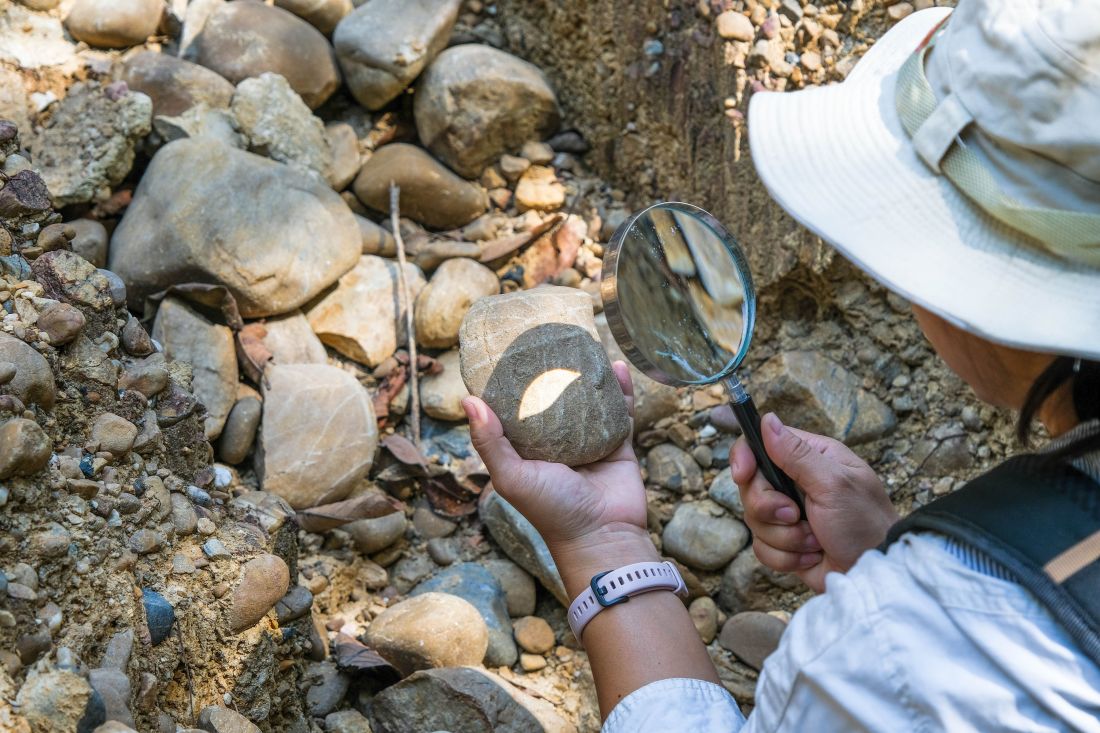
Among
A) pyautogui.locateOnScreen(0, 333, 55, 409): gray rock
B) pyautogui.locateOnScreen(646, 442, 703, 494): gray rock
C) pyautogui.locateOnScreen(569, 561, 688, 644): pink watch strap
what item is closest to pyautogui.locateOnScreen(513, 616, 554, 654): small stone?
pyautogui.locateOnScreen(646, 442, 703, 494): gray rock

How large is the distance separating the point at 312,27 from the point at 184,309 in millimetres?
1439

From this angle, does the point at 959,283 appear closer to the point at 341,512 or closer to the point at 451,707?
the point at 451,707

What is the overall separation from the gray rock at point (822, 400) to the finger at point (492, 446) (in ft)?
4.75

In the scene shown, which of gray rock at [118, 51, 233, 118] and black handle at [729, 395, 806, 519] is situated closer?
black handle at [729, 395, 806, 519]

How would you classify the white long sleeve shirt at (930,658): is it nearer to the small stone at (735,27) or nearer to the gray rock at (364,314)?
the small stone at (735,27)

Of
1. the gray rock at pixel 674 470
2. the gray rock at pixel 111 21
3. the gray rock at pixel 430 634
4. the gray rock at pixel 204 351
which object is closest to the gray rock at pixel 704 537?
the gray rock at pixel 674 470

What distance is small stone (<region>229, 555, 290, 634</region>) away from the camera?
2.05 meters

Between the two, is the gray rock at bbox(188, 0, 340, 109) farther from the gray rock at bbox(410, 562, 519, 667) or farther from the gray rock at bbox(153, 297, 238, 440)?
Answer: the gray rock at bbox(410, 562, 519, 667)

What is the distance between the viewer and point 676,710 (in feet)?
4.66

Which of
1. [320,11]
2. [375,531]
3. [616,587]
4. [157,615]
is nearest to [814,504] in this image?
[616,587]

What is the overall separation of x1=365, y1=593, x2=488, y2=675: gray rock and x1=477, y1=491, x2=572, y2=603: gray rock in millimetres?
323

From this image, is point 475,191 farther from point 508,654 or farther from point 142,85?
point 508,654

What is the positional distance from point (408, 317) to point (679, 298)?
177cm

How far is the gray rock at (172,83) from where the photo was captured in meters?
3.43
